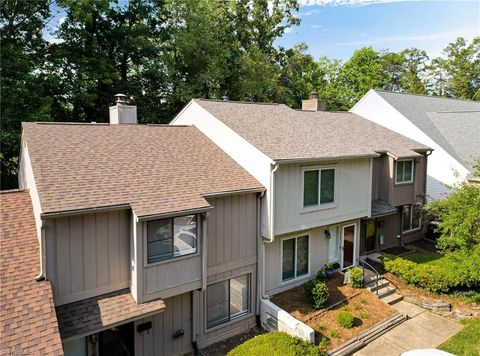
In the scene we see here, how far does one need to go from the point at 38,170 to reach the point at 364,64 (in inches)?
1819

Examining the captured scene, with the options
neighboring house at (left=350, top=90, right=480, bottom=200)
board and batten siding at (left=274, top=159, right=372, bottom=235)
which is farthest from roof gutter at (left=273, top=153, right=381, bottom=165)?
neighboring house at (left=350, top=90, right=480, bottom=200)

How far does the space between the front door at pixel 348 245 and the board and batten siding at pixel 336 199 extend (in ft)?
3.07

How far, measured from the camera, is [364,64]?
151 feet

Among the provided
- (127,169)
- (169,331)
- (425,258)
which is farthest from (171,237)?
(425,258)

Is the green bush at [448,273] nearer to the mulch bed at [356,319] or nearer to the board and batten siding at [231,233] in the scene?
the mulch bed at [356,319]

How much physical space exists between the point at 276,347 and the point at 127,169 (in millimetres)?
6662

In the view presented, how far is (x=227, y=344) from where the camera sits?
11.1 meters

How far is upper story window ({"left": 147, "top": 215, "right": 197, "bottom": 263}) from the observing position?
909 centimetres

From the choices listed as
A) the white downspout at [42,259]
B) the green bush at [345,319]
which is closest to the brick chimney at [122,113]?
the white downspout at [42,259]

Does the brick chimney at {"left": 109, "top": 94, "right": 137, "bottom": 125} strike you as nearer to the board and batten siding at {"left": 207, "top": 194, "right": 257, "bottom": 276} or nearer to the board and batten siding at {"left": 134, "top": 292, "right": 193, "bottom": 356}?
the board and batten siding at {"left": 207, "top": 194, "right": 257, "bottom": 276}

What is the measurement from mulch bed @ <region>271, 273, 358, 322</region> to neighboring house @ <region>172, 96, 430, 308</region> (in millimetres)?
355

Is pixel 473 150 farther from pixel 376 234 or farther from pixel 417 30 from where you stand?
pixel 376 234

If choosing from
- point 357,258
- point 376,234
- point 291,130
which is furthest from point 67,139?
point 376,234

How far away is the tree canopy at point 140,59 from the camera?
20172 mm
